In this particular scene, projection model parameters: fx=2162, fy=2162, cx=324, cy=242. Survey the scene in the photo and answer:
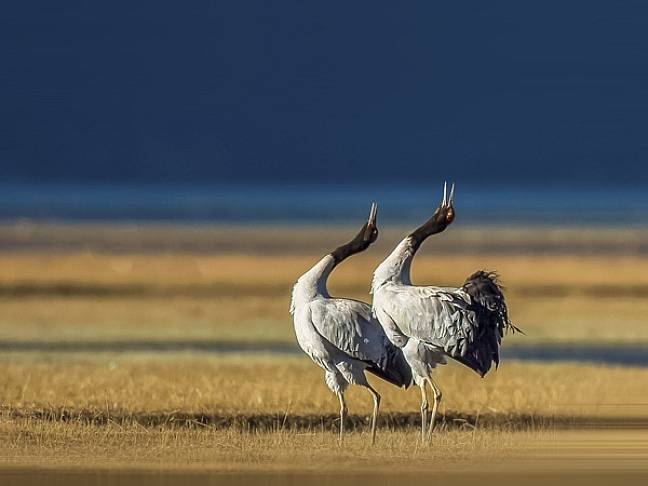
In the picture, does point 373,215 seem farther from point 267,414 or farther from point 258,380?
point 258,380

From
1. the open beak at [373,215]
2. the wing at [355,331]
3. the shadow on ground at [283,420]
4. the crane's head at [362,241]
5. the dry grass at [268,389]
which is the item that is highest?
the open beak at [373,215]

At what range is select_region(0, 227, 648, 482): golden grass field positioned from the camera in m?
12.9

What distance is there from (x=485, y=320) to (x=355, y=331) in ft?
2.72

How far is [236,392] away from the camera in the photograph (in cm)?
1680

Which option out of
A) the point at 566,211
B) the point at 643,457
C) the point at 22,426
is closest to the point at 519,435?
the point at 643,457

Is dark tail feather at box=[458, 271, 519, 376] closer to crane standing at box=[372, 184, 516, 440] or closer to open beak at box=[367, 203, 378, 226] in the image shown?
crane standing at box=[372, 184, 516, 440]

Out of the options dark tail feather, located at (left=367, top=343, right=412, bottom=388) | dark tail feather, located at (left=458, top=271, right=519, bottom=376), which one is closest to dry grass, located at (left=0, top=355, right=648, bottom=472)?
dark tail feather, located at (left=367, top=343, right=412, bottom=388)

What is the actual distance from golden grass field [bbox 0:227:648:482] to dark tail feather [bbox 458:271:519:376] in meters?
0.51

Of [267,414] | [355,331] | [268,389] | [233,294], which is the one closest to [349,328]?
[355,331]

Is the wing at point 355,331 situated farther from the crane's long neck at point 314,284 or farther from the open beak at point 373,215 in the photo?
the open beak at point 373,215

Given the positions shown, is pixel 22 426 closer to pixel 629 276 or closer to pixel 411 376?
pixel 411 376

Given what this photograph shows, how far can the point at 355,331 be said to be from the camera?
13781 mm

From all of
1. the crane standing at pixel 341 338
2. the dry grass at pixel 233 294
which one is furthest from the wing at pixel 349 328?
the dry grass at pixel 233 294

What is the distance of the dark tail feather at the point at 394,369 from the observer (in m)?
14.0
